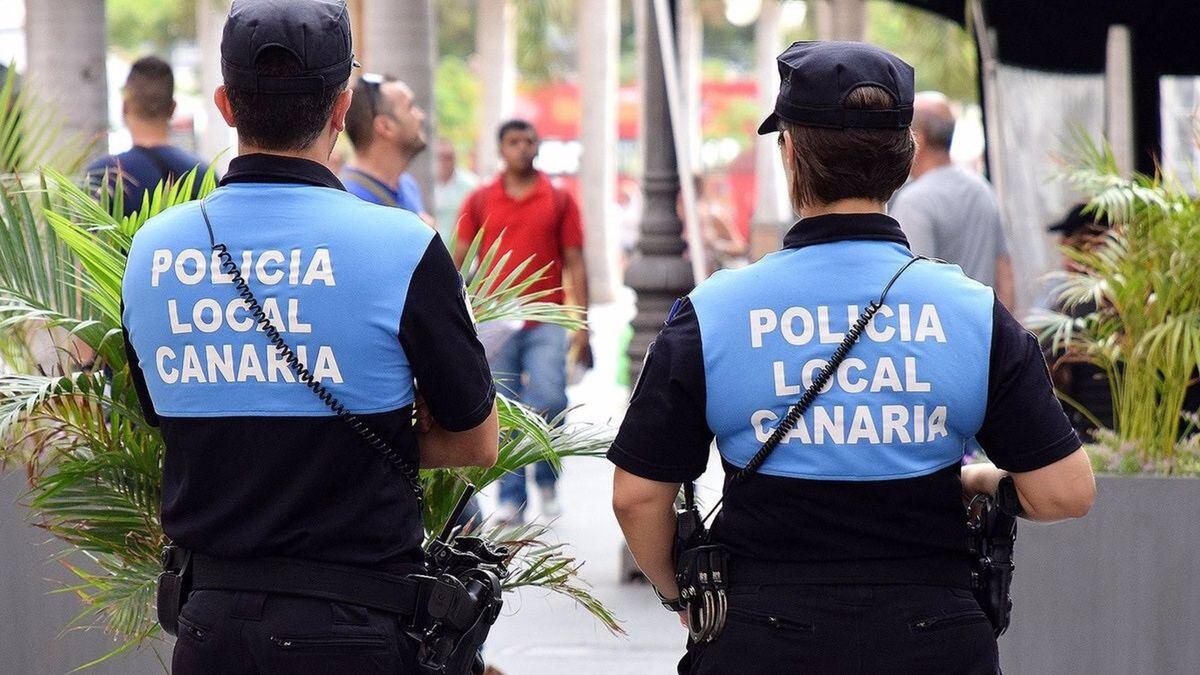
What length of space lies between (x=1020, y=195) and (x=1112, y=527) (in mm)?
4843

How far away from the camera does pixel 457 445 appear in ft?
9.47

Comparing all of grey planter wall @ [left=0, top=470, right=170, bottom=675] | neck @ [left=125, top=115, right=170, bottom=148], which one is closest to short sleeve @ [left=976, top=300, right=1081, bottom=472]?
grey planter wall @ [left=0, top=470, right=170, bottom=675]

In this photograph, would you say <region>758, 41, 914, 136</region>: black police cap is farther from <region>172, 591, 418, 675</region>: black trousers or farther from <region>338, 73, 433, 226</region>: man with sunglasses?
<region>338, 73, 433, 226</region>: man with sunglasses

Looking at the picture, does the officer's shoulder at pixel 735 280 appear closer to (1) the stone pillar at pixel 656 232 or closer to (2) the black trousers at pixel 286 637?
(2) the black trousers at pixel 286 637

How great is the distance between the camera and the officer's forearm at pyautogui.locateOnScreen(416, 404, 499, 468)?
2.87m

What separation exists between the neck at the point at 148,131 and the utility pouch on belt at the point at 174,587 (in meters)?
3.76

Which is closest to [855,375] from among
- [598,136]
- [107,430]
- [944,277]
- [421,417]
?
[944,277]

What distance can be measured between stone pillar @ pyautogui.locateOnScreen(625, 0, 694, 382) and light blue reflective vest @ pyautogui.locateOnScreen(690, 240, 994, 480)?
523 cm

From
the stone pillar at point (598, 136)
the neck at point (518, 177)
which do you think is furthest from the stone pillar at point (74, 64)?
the stone pillar at point (598, 136)

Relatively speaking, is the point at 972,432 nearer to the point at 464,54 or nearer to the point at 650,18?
the point at 650,18

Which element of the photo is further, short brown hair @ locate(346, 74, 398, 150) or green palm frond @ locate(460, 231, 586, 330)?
short brown hair @ locate(346, 74, 398, 150)

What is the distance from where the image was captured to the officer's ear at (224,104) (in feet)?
9.29

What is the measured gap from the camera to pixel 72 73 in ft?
25.6

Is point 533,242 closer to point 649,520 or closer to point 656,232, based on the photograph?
point 656,232
